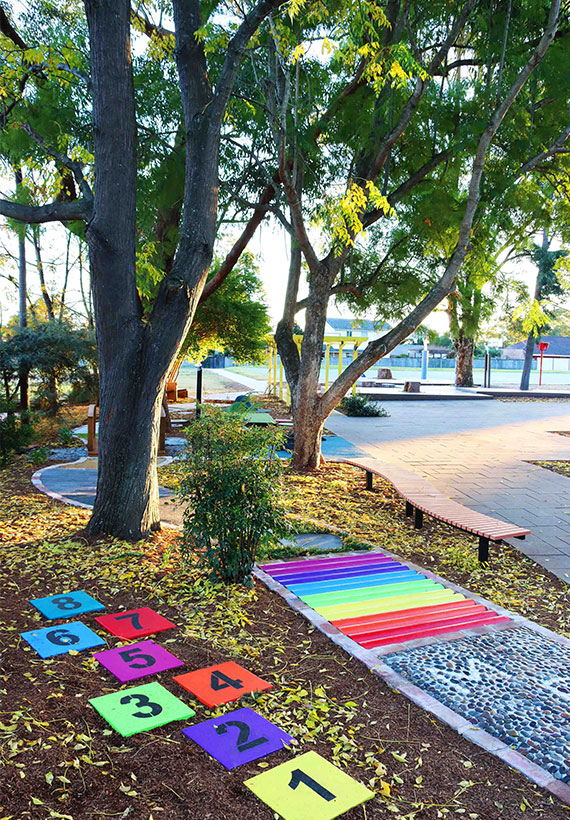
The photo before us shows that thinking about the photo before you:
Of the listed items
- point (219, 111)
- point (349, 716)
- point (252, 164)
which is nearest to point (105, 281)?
point (219, 111)

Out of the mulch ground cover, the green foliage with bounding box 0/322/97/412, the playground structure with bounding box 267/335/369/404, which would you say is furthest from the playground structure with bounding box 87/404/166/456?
the mulch ground cover

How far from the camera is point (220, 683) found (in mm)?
3393

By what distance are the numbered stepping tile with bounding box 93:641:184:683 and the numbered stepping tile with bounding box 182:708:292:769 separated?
590mm

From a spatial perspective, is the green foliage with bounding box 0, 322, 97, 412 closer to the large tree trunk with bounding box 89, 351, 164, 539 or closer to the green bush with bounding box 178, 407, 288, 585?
the large tree trunk with bounding box 89, 351, 164, 539

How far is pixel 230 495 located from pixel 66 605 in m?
1.31

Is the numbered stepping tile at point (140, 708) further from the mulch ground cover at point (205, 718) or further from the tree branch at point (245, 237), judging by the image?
the tree branch at point (245, 237)

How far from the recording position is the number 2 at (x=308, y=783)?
2.55 meters

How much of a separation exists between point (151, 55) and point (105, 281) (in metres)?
4.67

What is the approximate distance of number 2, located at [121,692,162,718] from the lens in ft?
10.1

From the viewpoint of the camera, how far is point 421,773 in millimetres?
2758

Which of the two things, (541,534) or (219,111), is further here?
(541,534)

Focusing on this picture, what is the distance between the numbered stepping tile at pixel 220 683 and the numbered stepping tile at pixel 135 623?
1.97 feet

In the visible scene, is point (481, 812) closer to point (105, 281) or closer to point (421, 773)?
point (421, 773)

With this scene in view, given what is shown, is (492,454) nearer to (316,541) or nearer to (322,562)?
(316,541)
